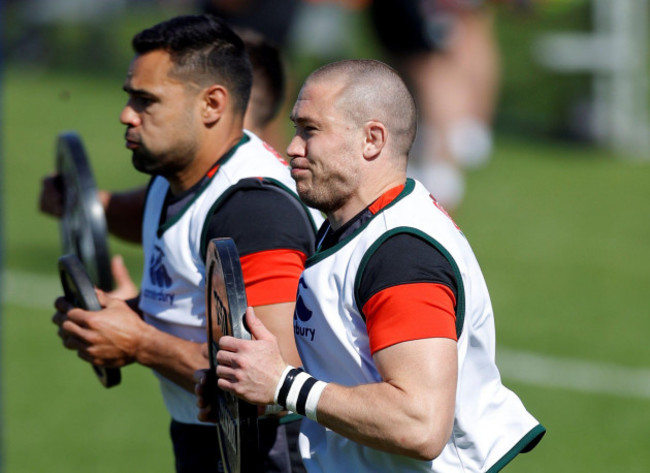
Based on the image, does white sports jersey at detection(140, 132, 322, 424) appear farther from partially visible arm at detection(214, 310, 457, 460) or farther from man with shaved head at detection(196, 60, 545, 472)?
partially visible arm at detection(214, 310, 457, 460)

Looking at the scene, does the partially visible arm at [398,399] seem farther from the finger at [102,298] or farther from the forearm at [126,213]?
the forearm at [126,213]

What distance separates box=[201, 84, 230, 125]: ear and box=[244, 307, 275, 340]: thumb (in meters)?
0.96

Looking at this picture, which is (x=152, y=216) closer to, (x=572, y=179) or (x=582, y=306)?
(x=582, y=306)

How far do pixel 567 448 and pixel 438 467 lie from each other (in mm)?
3781

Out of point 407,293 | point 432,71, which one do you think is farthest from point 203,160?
point 432,71

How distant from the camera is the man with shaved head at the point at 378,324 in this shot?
270 cm

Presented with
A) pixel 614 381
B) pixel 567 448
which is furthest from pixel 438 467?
pixel 614 381

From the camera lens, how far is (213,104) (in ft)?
12.2

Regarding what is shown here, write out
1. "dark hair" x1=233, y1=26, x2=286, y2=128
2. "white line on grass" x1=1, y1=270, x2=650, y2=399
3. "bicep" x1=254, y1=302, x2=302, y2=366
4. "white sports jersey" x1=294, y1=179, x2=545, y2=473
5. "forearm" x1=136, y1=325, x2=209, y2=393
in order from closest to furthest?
"white sports jersey" x1=294, y1=179, x2=545, y2=473
"bicep" x1=254, y1=302, x2=302, y2=366
"forearm" x1=136, y1=325, x2=209, y2=393
"dark hair" x1=233, y1=26, x2=286, y2=128
"white line on grass" x1=1, y1=270, x2=650, y2=399

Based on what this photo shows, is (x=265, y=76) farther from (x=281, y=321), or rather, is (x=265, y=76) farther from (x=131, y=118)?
(x=281, y=321)

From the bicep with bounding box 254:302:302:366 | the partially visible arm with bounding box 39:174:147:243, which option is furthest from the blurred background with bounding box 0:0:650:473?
the bicep with bounding box 254:302:302:366

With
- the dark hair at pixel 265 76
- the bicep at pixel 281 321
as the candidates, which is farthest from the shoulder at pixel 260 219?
the dark hair at pixel 265 76

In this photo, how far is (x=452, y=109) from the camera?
11.4 m

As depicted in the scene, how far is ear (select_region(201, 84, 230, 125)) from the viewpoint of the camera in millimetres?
3705
